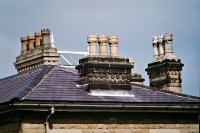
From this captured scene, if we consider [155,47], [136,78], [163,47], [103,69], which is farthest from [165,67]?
[103,69]

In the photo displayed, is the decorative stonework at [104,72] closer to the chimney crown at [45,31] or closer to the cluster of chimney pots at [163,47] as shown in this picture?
the chimney crown at [45,31]

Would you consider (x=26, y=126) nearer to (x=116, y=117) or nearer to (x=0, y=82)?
(x=116, y=117)

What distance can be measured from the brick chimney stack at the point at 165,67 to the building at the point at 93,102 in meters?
3.75

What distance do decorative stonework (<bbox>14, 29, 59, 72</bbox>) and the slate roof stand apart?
285 centimetres

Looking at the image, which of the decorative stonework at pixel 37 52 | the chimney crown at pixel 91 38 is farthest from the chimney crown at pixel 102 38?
the decorative stonework at pixel 37 52

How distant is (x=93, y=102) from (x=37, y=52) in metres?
8.14

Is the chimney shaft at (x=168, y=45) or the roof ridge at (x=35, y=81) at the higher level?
the chimney shaft at (x=168, y=45)

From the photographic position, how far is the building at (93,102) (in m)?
23.7

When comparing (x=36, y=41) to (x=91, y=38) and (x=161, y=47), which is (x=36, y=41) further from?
(x=161, y=47)

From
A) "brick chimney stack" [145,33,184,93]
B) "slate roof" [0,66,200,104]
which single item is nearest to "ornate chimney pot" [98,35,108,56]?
"slate roof" [0,66,200,104]

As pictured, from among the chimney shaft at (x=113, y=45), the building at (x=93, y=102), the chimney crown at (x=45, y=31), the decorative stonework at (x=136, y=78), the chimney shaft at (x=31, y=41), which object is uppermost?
the chimney crown at (x=45, y=31)

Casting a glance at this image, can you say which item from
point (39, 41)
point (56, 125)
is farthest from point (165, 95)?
point (39, 41)

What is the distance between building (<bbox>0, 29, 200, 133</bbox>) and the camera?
77.8 ft

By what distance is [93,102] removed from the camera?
24.3 m
